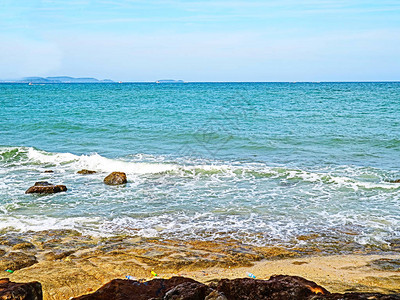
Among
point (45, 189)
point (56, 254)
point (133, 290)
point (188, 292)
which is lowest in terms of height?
point (56, 254)

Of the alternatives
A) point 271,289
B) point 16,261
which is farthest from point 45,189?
point 271,289

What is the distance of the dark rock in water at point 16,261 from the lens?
27.4 ft

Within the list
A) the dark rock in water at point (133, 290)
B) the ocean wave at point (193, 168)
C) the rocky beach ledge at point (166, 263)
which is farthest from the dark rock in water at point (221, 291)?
the ocean wave at point (193, 168)

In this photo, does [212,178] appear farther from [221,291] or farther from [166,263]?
[221,291]

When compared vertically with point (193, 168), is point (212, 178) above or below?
below

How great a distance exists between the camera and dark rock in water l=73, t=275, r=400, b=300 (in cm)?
490

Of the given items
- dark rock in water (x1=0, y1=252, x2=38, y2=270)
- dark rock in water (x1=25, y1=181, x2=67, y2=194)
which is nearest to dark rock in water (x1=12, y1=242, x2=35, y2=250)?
dark rock in water (x1=0, y1=252, x2=38, y2=270)

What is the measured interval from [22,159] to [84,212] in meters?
9.96

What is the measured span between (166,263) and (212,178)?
804cm

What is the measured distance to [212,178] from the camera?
648 inches

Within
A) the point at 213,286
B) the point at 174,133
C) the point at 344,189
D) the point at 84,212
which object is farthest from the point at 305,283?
the point at 174,133

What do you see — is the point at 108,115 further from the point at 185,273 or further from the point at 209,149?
the point at 185,273

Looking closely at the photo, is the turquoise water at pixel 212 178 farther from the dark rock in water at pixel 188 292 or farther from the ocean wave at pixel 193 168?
the dark rock in water at pixel 188 292

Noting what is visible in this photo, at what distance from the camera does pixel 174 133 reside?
90.4 feet
